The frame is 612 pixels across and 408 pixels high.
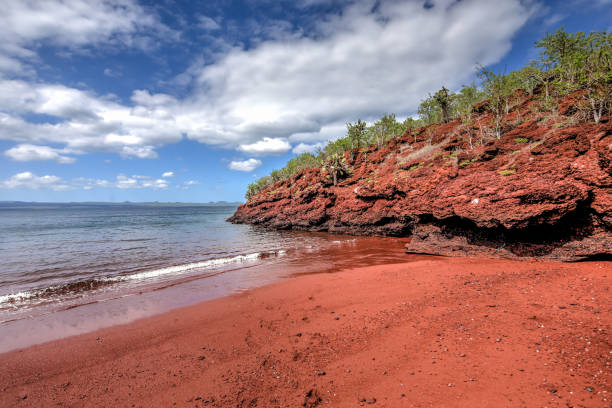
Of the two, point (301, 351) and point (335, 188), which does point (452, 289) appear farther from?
point (335, 188)

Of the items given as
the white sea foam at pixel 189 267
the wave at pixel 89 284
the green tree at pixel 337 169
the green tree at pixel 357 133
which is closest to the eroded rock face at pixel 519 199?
the white sea foam at pixel 189 267

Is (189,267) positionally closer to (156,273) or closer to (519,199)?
(156,273)

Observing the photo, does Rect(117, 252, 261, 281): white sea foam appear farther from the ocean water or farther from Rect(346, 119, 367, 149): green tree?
Rect(346, 119, 367, 149): green tree

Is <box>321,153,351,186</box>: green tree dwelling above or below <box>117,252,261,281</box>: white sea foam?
above

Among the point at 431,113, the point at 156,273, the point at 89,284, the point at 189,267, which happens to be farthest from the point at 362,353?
the point at 431,113

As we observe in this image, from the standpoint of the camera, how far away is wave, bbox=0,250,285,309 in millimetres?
9922

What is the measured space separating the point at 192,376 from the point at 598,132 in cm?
1958

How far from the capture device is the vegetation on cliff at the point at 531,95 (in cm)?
1605

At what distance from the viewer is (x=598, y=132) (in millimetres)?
11531

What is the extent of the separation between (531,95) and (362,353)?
4036 centimetres

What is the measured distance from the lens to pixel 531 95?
2912 cm

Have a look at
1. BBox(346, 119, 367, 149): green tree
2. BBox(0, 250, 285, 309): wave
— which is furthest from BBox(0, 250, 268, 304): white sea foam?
BBox(346, 119, 367, 149): green tree

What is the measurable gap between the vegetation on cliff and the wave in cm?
1889

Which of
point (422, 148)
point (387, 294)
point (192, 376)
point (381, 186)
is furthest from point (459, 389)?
point (422, 148)
